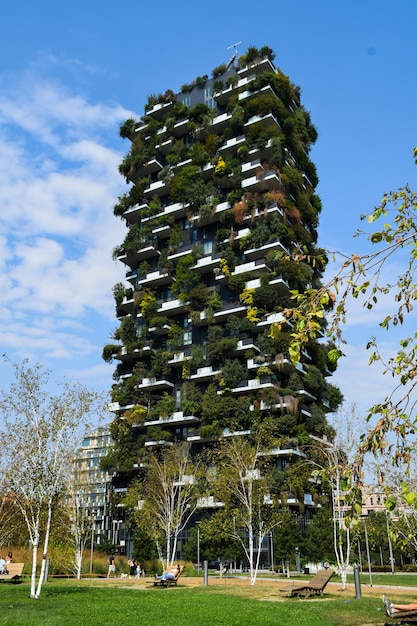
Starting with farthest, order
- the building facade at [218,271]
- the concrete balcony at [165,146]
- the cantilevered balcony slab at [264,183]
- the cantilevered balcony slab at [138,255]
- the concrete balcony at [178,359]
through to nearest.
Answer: the concrete balcony at [165,146] < the cantilevered balcony slab at [138,255] < the concrete balcony at [178,359] < the cantilevered balcony slab at [264,183] < the building facade at [218,271]

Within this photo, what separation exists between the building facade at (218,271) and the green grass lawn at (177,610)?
27.6m

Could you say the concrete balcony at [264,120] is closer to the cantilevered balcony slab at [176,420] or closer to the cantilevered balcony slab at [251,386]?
the cantilevered balcony slab at [251,386]

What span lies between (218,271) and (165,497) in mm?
23212

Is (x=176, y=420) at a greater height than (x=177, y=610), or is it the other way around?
(x=176, y=420)

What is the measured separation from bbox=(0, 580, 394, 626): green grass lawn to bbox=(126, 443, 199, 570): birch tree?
880 inches

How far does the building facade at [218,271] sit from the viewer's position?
2164 inches

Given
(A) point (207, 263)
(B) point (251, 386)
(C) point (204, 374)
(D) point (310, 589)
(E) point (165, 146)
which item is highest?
(E) point (165, 146)

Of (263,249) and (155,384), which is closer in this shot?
(263,249)

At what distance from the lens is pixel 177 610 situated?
55.1 feet

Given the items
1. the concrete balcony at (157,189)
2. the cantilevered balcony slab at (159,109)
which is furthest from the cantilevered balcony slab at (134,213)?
the cantilevered balcony slab at (159,109)

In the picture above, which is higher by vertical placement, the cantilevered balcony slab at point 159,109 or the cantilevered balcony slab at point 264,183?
the cantilevered balcony slab at point 159,109

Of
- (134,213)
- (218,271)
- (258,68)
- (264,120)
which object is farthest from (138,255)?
(258,68)

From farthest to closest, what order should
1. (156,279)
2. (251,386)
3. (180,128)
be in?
(180,128), (156,279), (251,386)

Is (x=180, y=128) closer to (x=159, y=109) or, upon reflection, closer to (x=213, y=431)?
(x=159, y=109)
